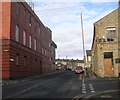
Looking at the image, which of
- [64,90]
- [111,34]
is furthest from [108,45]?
[64,90]

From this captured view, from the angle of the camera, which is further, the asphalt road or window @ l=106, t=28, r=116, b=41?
window @ l=106, t=28, r=116, b=41

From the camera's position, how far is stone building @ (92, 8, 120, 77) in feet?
119

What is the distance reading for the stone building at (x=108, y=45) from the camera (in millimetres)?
36188

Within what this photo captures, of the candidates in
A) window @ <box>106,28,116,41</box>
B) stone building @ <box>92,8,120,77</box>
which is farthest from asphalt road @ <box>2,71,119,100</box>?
window @ <box>106,28,116,41</box>

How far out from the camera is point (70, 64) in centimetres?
15825

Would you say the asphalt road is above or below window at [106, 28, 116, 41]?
below

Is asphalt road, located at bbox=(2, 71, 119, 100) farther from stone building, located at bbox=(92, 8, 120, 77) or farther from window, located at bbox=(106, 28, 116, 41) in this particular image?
window, located at bbox=(106, 28, 116, 41)

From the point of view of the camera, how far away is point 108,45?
36.6 meters

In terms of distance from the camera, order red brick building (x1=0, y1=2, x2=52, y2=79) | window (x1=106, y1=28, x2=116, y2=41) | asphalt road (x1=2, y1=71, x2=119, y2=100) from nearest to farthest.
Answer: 1. asphalt road (x1=2, y1=71, x2=119, y2=100)
2. red brick building (x1=0, y1=2, x2=52, y2=79)
3. window (x1=106, y1=28, x2=116, y2=41)

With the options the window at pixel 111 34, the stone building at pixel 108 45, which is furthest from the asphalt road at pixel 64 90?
the window at pixel 111 34

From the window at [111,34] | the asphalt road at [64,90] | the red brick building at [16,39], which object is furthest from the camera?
the window at [111,34]

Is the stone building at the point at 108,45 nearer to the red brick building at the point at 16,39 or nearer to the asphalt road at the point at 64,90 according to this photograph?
the asphalt road at the point at 64,90

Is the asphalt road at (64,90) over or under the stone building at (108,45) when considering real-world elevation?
under

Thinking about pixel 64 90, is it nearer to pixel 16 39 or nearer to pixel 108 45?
pixel 108 45
